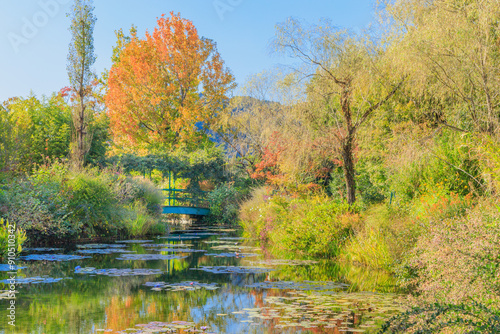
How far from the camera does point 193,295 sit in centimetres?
817

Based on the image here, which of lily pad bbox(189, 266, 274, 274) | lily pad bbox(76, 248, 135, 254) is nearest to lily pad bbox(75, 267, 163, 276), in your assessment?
lily pad bbox(189, 266, 274, 274)

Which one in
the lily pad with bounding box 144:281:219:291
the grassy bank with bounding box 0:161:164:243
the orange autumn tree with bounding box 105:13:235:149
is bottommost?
the lily pad with bounding box 144:281:219:291

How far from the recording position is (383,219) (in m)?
11.6

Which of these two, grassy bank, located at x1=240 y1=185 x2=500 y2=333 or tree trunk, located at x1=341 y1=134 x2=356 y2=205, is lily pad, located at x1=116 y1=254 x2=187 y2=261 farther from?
tree trunk, located at x1=341 y1=134 x2=356 y2=205

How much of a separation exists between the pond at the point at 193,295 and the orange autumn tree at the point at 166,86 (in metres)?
20.3

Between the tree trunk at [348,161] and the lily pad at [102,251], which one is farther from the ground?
the tree trunk at [348,161]

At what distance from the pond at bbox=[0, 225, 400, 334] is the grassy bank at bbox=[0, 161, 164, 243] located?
2.20 metres

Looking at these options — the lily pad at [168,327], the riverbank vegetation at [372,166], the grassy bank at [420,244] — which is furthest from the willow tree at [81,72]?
the lily pad at [168,327]

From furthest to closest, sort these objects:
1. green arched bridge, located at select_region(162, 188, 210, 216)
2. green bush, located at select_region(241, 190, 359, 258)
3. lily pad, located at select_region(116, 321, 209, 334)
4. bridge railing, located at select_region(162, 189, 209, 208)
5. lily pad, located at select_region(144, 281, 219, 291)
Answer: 1. bridge railing, located at select_region(162, 189, 209, 208)
2. green arched bridge, located at select_region(162, 188, 210, 216)
3. green bush, located at select_region(241, 190, 359, 258)
4. lily pad, located at select_region(144, 281, 219, 291)
5. lily pad, located at select_region(116, 321, 209, 334)

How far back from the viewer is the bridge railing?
2952 cm

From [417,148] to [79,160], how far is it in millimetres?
15383

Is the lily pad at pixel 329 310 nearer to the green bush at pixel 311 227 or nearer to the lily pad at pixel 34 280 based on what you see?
the lily pad at pixel 34 280

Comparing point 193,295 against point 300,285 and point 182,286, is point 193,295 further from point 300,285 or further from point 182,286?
point 300,285

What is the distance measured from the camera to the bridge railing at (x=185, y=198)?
29519mm
